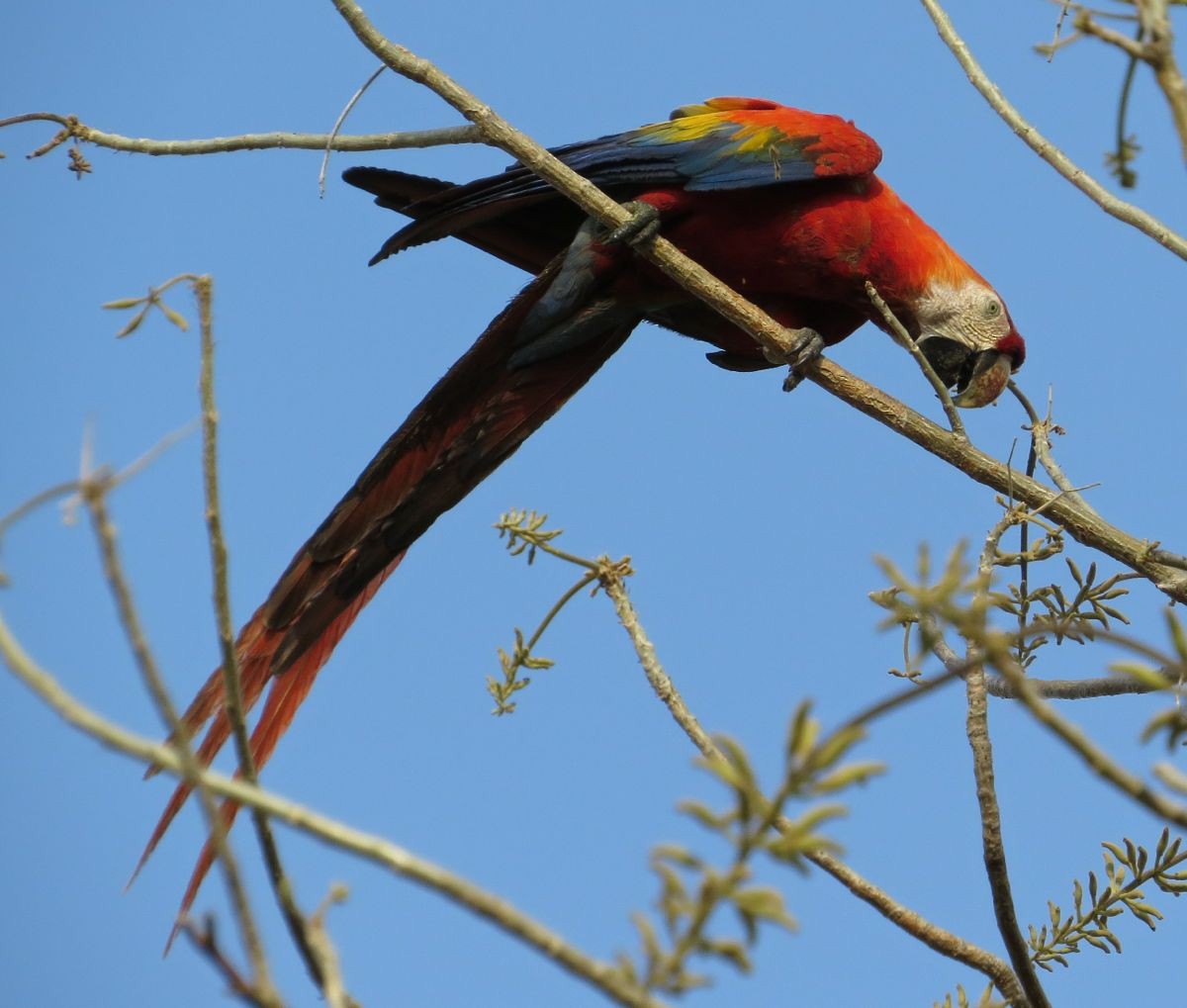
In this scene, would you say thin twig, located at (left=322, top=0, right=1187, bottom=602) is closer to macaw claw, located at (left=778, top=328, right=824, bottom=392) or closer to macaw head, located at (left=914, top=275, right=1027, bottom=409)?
macaw claw, located at (left=778, top=328, right=824, bottom=392)

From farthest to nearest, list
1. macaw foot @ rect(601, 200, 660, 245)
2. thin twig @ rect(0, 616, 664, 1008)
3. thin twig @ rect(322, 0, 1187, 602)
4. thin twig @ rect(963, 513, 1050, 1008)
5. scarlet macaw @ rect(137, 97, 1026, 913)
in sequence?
1. scarlet macaw @ rect(137, 97, 1026, 913)
2. macaw foot @ rect(601, 200, 660, 245)
3. thin twig @ rect(322, 0, 1187, 602)
4. thin twig @ rect(963, 513, 1050, 1008)
5. thin twig @ rect(0, 616, 664, 1008)

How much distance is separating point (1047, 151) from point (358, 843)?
165 centimetres

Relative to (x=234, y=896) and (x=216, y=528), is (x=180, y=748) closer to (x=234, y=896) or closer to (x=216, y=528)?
(x=234, y=896)

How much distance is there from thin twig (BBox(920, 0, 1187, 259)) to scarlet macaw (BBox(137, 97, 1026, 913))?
966mm

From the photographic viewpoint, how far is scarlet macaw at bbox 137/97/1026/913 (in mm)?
3348

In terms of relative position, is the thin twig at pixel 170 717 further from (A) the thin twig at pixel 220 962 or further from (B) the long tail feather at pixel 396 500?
(B) the long tail feather at pixel 396 500

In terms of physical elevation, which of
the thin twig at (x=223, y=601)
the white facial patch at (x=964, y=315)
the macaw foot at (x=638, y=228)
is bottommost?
the thin twig at (x=223, y=601)

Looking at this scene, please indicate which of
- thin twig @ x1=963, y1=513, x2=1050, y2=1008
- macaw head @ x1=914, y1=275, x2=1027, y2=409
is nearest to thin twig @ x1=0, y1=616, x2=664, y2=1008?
thin twig @ x1=963, y1=513, x2=1050, y2=1008

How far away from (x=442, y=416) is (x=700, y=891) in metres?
2.54

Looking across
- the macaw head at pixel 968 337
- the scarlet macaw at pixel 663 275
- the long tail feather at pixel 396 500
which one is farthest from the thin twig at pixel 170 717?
the macaw head at pixel 968 337

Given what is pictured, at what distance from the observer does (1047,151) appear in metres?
2.12

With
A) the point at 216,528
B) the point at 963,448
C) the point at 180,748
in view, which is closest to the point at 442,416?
the point at 963,448

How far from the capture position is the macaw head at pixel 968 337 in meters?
3.65

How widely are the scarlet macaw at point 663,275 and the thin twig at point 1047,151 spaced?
0.97m
